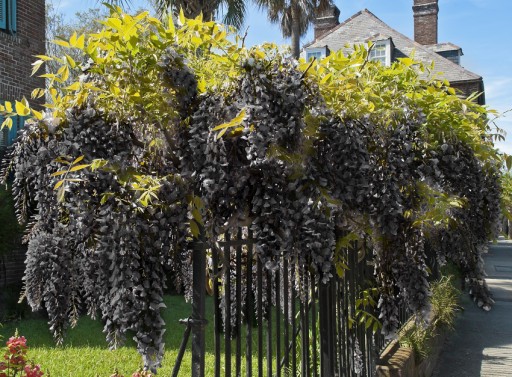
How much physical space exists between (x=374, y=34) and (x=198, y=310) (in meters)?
22.4

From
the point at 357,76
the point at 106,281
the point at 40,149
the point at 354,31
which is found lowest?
the point at 106,281

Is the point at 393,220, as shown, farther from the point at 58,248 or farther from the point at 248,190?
the point at 58,248

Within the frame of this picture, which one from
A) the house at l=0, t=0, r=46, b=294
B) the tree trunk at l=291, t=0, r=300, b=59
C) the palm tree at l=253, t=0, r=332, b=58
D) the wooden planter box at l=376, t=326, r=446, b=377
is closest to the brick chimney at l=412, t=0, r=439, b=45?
the palm tree at l=253, t=0, r=332, b=58

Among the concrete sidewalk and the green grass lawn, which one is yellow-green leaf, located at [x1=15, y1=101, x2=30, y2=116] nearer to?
the green grass lawn

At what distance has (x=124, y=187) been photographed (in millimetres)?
2242

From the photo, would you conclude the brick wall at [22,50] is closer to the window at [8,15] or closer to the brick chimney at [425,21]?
the window at [8,15]

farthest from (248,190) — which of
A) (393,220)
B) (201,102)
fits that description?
(393,220)

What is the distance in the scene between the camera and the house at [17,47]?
1021 cm

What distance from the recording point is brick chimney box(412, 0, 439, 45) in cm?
2639

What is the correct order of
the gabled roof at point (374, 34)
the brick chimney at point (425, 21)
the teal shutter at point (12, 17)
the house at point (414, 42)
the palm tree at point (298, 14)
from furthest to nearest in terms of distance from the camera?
1. the brick chimney at point (425, 21)
2. the gabled roof at point (374, 34)
3. the house at point (414, 42)
4. the palm tree at point (298, 14)
5. the teal shutter at point (12, 17)

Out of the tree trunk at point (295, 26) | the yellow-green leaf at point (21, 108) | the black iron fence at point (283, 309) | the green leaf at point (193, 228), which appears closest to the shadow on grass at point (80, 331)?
the black iron fence at point (283, 309)

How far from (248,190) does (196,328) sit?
0.72 m

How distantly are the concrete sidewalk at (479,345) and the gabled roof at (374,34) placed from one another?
12.8 metres

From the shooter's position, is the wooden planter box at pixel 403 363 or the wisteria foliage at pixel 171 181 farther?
the wooden planter box at pixel 403 363
